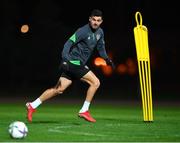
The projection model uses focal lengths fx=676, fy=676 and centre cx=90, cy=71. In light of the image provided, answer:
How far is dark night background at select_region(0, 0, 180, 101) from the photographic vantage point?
44.1 meters

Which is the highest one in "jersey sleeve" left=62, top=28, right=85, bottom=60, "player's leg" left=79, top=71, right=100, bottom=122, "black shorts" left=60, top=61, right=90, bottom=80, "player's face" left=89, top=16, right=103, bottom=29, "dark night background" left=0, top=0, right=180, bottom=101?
"dark night background" left=0, top=0, right=180, bottom=101

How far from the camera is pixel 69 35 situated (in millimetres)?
46406

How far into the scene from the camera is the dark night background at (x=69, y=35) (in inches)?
1735

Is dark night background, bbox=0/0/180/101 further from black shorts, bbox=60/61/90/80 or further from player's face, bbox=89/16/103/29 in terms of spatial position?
player's face, bbox=89/16/103/29

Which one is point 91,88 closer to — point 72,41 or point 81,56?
point 81,56

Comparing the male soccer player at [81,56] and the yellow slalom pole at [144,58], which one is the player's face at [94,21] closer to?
the male soccer player at [81,56]

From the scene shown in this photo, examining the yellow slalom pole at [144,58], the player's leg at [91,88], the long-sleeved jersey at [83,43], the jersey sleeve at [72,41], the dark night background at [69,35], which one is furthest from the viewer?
the dark night background at [69,35]

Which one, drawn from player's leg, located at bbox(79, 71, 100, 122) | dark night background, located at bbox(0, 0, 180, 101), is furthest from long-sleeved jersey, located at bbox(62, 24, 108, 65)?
dark night background, located at bbox(0, 0, 180, 101)

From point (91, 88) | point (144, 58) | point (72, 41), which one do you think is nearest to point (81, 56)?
point (72, 41)

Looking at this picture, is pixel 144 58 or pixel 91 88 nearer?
pixel 91 88

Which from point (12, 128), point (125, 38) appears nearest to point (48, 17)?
point (125, 38)

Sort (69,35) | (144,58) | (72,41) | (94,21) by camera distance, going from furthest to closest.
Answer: (69,35) < (144,58) < (94,21) < (72,41)

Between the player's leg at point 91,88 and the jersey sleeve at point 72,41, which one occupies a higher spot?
the jersey sleeve at point 72,41

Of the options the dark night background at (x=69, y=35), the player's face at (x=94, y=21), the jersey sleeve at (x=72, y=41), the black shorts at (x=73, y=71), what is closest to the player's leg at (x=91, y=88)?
the black shorts at (x=73, y=71)
